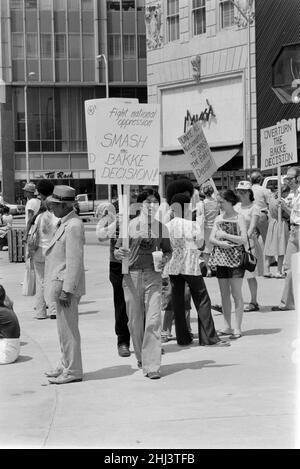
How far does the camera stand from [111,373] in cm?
814

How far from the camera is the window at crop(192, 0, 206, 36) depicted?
37.2 m

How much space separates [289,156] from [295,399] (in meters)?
7.77

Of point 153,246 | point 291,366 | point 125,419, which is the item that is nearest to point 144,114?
point 153,246

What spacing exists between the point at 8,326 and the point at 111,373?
4.27ft

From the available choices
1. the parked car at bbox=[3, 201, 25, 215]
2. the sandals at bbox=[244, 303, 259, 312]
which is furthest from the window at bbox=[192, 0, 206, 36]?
the sandals at bbox=[244, 303, 259, 312]

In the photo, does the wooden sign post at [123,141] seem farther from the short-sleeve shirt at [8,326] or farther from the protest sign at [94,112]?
the short-sleeve shirt at [8,326]

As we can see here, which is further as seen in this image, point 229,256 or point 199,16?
point 199,16

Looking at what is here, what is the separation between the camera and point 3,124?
215 ft

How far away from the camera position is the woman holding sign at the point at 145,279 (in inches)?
311

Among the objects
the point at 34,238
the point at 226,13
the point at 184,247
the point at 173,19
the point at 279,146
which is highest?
the point at 173,19

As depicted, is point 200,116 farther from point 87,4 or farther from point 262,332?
point 87,4

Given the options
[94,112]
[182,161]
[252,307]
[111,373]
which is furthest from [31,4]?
[111,373]

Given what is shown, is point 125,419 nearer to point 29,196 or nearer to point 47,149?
point 29,196

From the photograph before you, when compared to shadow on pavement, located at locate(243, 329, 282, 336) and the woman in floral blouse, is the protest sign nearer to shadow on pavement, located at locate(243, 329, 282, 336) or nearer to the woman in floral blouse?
the woman in floral blouse
